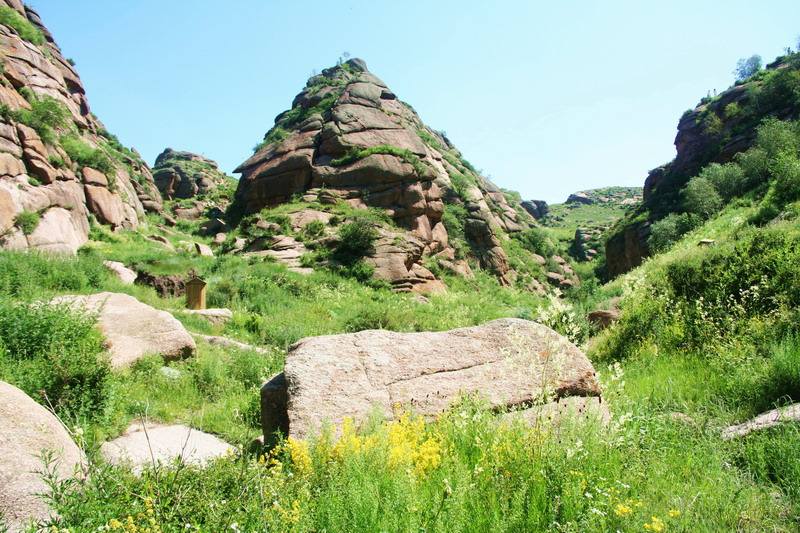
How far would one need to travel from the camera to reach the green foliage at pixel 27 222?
17594 mm

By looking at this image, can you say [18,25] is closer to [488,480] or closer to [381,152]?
[381,152]

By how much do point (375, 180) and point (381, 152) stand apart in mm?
2560

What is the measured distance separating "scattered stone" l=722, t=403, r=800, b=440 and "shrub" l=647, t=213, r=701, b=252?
→ 35.3m

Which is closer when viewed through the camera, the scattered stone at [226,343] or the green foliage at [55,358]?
the green foliage at [55,358]

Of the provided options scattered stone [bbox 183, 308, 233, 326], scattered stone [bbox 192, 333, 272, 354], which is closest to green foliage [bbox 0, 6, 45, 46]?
scattered stone [bbox 183, 308, 233, 326]

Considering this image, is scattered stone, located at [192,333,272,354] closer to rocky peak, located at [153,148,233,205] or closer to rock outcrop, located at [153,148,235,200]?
rocky peak, located at [153,148,233,205]

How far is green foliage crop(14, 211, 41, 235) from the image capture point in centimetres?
1759

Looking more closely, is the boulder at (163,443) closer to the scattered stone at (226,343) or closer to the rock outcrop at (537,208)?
the scattered stone at (226,343)

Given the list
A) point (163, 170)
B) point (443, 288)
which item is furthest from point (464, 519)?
point (163, 170)

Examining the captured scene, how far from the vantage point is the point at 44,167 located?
2127 cm

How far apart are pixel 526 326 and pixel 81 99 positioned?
4783cm

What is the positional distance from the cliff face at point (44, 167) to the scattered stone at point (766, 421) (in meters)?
20.4

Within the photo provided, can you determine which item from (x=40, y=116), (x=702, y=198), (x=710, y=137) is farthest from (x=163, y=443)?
(x=710, y=137)

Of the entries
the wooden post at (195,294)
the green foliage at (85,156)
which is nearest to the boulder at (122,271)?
the wooden post at (195,294)
